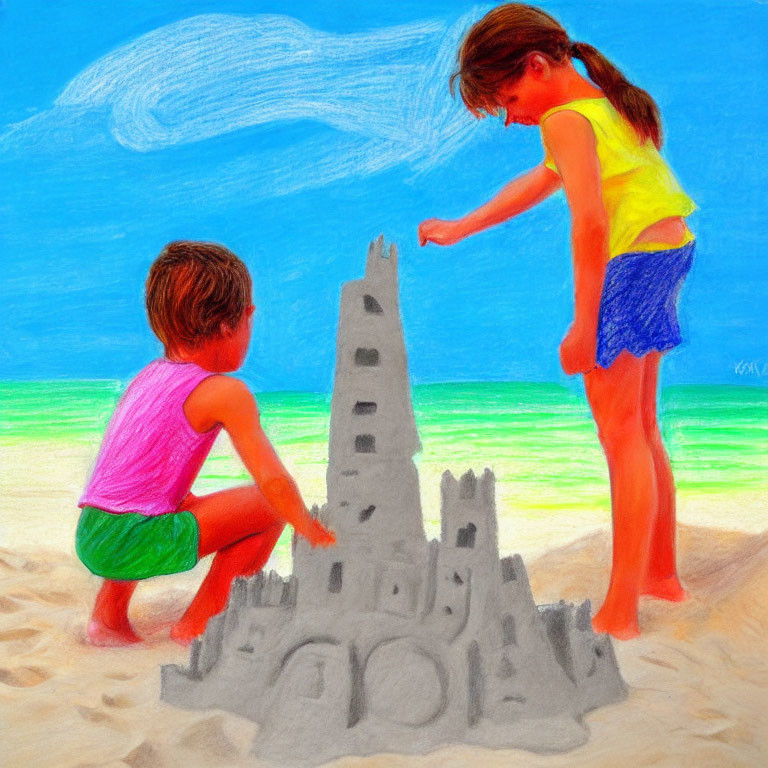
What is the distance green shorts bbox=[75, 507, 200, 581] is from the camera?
5.91 ft

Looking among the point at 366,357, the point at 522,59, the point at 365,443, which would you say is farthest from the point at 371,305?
the point at 522,59

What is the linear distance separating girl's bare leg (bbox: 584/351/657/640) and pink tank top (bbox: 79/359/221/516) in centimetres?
79

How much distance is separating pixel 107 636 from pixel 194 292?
0.76 m

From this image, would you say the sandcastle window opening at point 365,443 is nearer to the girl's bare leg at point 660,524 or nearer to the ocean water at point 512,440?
the ocean water at point 512,440

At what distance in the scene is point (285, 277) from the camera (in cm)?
218

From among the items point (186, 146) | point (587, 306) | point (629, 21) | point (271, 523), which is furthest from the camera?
point (186, 146)

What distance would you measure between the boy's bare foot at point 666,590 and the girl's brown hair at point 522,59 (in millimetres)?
973

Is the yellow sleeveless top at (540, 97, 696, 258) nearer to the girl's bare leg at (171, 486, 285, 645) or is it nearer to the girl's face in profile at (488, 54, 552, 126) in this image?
the girl's face in profile at (488, 54, 552, 126)

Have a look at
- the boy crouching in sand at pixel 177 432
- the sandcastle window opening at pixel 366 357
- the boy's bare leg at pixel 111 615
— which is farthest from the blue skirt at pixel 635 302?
the boy's bare leg at pixel 111 615

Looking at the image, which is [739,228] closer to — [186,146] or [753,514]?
[753,514]

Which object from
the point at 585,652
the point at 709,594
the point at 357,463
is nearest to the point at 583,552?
the point at 709,594

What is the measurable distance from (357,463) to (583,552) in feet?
3.35

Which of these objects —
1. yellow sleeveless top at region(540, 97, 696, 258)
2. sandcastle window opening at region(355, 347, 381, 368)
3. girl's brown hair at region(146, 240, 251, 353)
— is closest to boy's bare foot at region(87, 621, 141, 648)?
girl's brown hair at region(146, 240, 251, 353)

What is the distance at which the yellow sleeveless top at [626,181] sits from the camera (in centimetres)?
176
